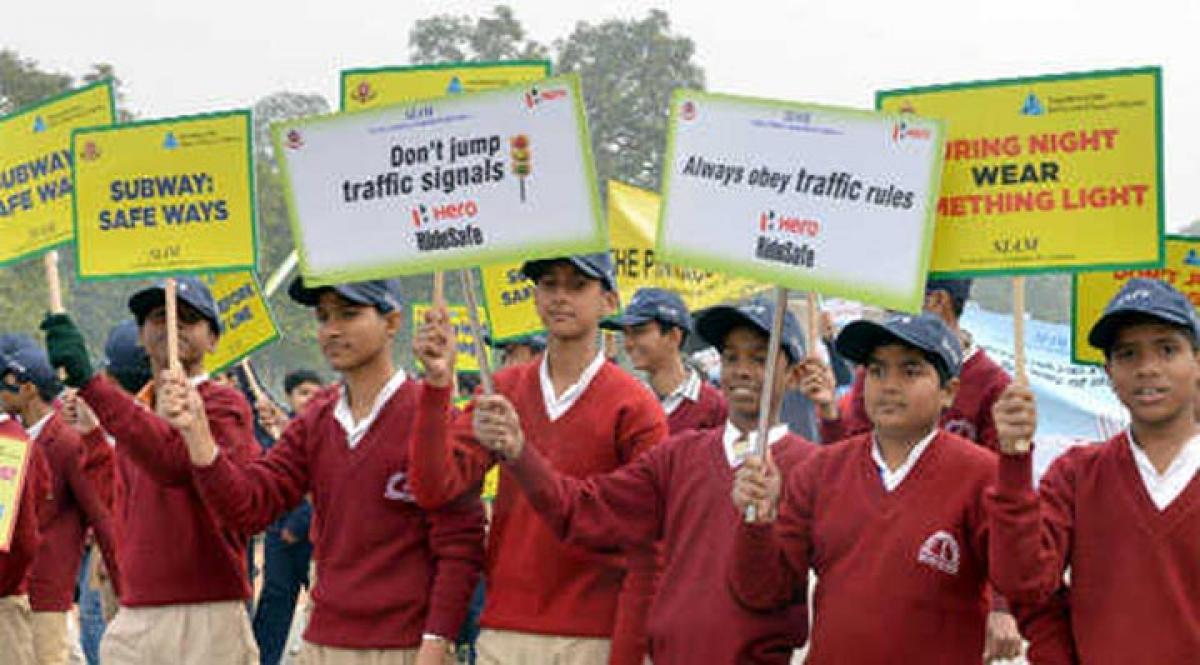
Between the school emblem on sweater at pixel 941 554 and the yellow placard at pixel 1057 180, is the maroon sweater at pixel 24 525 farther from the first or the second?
the yellow placard at pixel 1057 180

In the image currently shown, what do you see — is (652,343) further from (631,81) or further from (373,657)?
(631,81)

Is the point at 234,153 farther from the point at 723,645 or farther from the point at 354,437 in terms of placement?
the point at 723,645

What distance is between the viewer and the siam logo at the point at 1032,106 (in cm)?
513

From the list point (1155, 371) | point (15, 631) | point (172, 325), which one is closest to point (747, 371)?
point (1155, 371)

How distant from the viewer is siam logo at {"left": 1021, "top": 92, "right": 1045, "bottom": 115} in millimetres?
5133

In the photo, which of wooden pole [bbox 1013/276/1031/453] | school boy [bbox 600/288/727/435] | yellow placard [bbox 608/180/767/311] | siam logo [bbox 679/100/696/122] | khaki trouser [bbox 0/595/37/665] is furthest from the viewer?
yellow placard [bbox 608/180/767/311]

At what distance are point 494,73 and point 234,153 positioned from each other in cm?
129

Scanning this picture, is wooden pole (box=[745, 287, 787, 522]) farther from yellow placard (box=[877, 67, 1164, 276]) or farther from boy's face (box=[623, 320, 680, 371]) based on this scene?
boy's face (box=[623, 320, 680, 371])

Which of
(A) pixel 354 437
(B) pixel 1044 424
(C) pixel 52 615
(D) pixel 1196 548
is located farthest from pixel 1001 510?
(B) pixel 1044 424

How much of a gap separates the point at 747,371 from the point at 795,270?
76 cm

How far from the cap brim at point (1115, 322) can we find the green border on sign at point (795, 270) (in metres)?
0.55

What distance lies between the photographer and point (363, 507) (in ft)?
19.9

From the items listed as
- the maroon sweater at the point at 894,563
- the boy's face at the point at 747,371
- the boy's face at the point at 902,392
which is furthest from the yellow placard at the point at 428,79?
the maroon sweater at the point at 894,563

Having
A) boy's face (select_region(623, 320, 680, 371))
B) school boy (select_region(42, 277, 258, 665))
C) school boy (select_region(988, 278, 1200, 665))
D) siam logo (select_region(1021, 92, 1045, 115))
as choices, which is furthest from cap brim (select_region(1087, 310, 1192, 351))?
boy's face (select_region(623, 320, 680, 371))
